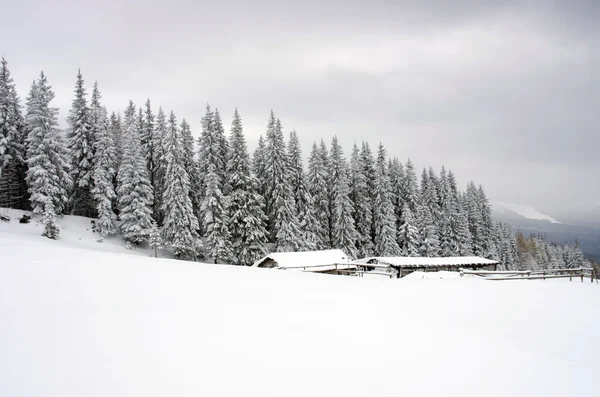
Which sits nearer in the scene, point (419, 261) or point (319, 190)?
point (419, 261)

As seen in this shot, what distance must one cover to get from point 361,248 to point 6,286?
51.5 meters

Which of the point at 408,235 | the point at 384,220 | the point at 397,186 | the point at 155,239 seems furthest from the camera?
the point at 397,186

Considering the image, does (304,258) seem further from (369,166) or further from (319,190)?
(369,166)

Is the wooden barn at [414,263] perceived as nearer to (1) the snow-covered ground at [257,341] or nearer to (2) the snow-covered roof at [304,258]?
(2) the snow-covered roof at [304,258]

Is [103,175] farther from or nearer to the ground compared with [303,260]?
farther from the ground

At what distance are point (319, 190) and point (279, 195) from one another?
344 inches

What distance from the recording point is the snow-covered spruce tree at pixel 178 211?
4341cm

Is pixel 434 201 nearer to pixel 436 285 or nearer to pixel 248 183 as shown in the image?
pixel 248 183

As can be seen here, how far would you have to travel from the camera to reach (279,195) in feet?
160

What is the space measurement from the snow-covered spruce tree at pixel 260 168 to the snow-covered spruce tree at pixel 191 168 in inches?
357

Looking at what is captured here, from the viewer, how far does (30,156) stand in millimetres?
43625

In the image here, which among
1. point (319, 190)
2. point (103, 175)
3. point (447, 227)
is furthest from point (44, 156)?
point (447, 227)

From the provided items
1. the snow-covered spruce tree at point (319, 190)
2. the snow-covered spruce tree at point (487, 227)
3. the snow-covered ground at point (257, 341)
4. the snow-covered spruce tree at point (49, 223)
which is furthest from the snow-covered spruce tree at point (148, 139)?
the snow-covered spruce tree at point (487, 227)

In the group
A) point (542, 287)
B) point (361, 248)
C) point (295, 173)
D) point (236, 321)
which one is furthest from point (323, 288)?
point (361, 248)
